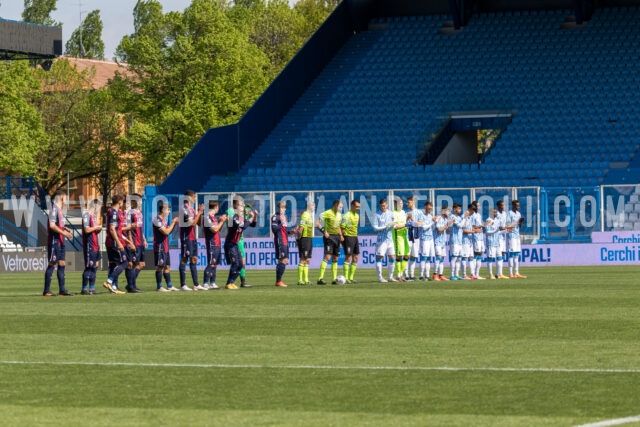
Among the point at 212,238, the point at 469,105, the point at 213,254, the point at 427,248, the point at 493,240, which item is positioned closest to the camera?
the point at 212,238

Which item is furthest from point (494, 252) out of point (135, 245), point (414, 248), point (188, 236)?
point (135, 245)

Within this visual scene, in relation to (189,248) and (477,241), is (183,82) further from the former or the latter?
(189,248)

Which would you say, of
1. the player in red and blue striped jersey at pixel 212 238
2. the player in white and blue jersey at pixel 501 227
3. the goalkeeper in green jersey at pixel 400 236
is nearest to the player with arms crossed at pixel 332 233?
the goalkeeper in green jersey at pixel 400 236

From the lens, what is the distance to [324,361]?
1205cm

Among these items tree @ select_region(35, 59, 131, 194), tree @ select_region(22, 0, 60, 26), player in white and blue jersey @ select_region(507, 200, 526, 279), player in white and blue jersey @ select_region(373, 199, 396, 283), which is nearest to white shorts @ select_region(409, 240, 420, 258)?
player in white and blue jersey @ select_region(373, 199, 396, 283)

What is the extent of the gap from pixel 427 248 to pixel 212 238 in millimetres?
6035

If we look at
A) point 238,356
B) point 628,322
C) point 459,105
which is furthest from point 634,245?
point 238,356

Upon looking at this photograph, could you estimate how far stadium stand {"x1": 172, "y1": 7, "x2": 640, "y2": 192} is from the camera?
4328 centimetres

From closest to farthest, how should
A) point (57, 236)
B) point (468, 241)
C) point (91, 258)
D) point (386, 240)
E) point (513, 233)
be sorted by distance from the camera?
1. point (57, 236)
2. point (91, 258)
3. point (386, 240)
4. point (468, 241)
5. point (513, 233)

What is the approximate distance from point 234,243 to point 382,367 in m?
14.7

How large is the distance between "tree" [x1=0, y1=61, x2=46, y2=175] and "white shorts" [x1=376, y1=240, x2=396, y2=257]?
130 feet

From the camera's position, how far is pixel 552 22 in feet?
161

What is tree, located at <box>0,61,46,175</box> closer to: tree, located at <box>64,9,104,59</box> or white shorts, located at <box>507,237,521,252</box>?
white shorts, located at <box>507,237,521,252</box>

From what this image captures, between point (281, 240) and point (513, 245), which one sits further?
point (513, 245)
